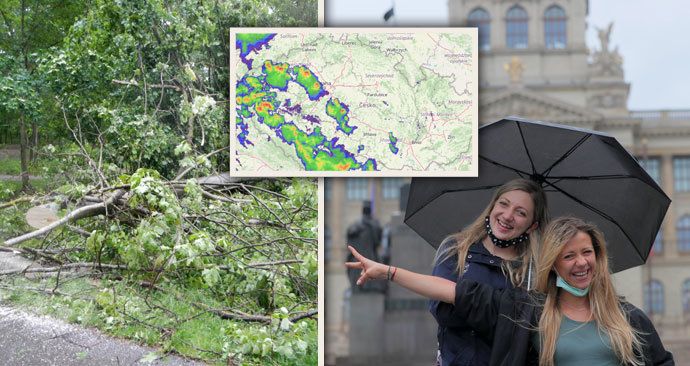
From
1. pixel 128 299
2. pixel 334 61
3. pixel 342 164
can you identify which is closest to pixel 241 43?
pixel 334 61

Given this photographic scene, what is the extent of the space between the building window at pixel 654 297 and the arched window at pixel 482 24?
1678 millimetres

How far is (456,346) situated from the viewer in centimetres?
221

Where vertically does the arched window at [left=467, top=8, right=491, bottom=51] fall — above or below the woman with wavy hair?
above

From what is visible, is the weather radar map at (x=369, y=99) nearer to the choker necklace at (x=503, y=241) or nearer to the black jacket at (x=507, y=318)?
the choker necklace at (x=503, y=241)

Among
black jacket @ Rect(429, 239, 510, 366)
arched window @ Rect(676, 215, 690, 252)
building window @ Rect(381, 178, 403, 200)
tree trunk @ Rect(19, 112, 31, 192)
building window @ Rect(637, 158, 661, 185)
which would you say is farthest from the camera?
arched window @ Rect(676, 215, 690, 252)

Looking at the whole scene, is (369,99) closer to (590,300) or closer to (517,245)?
(517,245)

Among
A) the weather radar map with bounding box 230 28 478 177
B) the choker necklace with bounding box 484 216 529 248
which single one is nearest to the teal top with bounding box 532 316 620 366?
the choker necklace with bounding box 484 216 529 248

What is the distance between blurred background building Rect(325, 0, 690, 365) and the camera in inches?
158

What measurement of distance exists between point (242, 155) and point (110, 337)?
3.82ft

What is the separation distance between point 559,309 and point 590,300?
82 mm

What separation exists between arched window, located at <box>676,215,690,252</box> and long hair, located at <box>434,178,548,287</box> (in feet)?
8.21

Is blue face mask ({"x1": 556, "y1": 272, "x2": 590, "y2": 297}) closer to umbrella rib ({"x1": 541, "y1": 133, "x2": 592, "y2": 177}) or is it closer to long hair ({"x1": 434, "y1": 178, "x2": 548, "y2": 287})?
long hair ({"x1": 434, "y1": 178, "x2": 548, "y2": 287})

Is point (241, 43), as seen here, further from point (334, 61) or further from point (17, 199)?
point (17, 199)

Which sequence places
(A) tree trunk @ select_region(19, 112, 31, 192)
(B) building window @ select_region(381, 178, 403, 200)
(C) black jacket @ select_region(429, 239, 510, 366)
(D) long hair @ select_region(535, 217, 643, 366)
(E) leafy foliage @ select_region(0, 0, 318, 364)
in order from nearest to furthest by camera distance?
(D) long hair @ select_region(535, 217, 643, 366)
(C) black jacket @ select_region(429, 239, 510, 366)
(B) building window @ select_region(381, 178, 403, 200)
(E) leafy foliage @ select_region(0, 0, 318, 364)
(A) tree trunk @ select_region(19, 112, 31, 192)
